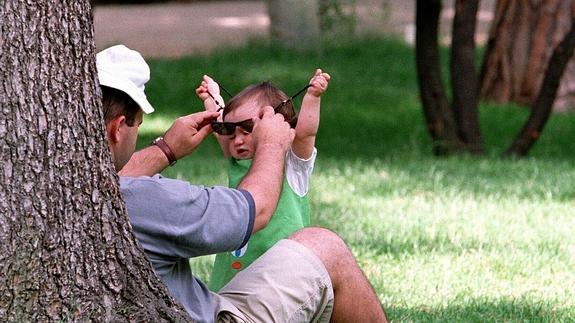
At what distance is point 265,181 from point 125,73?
55cm

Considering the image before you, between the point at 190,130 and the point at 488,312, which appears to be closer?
the point at 190,130

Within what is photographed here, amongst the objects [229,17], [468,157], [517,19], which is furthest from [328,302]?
[229,17]

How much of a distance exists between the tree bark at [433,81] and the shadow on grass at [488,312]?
4.92 metres

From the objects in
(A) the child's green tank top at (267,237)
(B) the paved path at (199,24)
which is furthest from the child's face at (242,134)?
(B) the paved path at (199,24)

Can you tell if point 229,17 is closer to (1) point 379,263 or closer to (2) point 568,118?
(2) point 568,118

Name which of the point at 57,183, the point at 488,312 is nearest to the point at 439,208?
the point at 488,312

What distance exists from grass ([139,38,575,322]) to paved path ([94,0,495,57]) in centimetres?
379

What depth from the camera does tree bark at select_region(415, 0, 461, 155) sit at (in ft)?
31.5

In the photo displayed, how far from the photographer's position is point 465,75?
963cm

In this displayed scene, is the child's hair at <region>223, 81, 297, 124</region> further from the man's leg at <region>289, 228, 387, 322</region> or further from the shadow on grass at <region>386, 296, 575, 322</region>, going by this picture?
the shadow on grass at <region>386, 296, 575, 322</region>

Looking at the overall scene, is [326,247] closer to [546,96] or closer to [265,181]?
[265,181]

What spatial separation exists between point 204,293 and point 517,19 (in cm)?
970

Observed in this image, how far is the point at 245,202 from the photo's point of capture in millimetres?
3436

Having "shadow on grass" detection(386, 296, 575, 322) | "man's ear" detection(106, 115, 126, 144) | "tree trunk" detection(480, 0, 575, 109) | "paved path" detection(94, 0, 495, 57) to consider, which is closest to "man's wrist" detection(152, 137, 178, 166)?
"man's ear" detection(106, 115, 126, 144)
